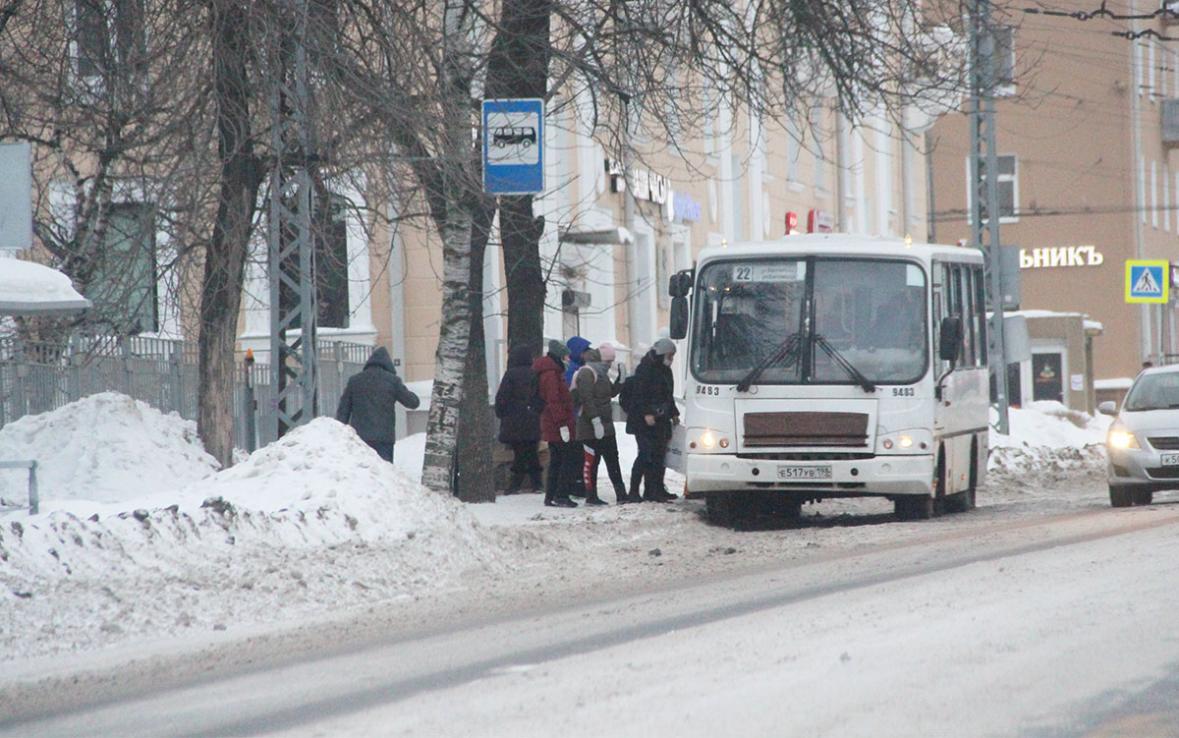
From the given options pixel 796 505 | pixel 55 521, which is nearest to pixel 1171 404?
pixel 796 505

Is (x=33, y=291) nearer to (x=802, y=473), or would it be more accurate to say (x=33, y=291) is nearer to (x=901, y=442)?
(x=802, y=473)

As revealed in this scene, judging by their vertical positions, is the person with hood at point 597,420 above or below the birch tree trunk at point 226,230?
below

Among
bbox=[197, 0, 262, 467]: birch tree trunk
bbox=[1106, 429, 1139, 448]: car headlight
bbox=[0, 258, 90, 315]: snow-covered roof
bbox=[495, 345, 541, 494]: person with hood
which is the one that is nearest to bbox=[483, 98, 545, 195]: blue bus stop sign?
bbox=[197, 0, 262, 467]: birch tree trunk

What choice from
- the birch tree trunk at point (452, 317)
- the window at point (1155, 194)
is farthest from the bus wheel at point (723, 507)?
the window at point (1155, 194)

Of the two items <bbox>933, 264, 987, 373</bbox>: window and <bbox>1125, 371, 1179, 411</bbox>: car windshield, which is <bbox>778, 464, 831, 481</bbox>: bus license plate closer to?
<bbox>933, 264, 987, 373</bbox>: window

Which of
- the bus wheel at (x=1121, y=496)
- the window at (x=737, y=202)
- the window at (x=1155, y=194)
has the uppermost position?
the window at (x=1155, y=194)

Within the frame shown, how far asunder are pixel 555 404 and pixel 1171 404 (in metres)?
6.76

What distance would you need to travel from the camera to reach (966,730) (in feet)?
22.4

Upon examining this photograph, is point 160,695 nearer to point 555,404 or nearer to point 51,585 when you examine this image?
point 51,585

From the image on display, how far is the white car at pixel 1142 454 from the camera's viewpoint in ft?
66.6

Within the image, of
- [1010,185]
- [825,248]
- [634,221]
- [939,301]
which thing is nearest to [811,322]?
[825,248]

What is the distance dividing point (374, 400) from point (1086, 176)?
44.9 m

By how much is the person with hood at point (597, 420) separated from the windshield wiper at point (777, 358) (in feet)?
8.46

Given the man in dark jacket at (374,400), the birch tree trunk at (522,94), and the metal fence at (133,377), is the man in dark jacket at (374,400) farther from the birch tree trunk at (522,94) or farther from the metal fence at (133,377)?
the birch tree trunk at (522,94)
